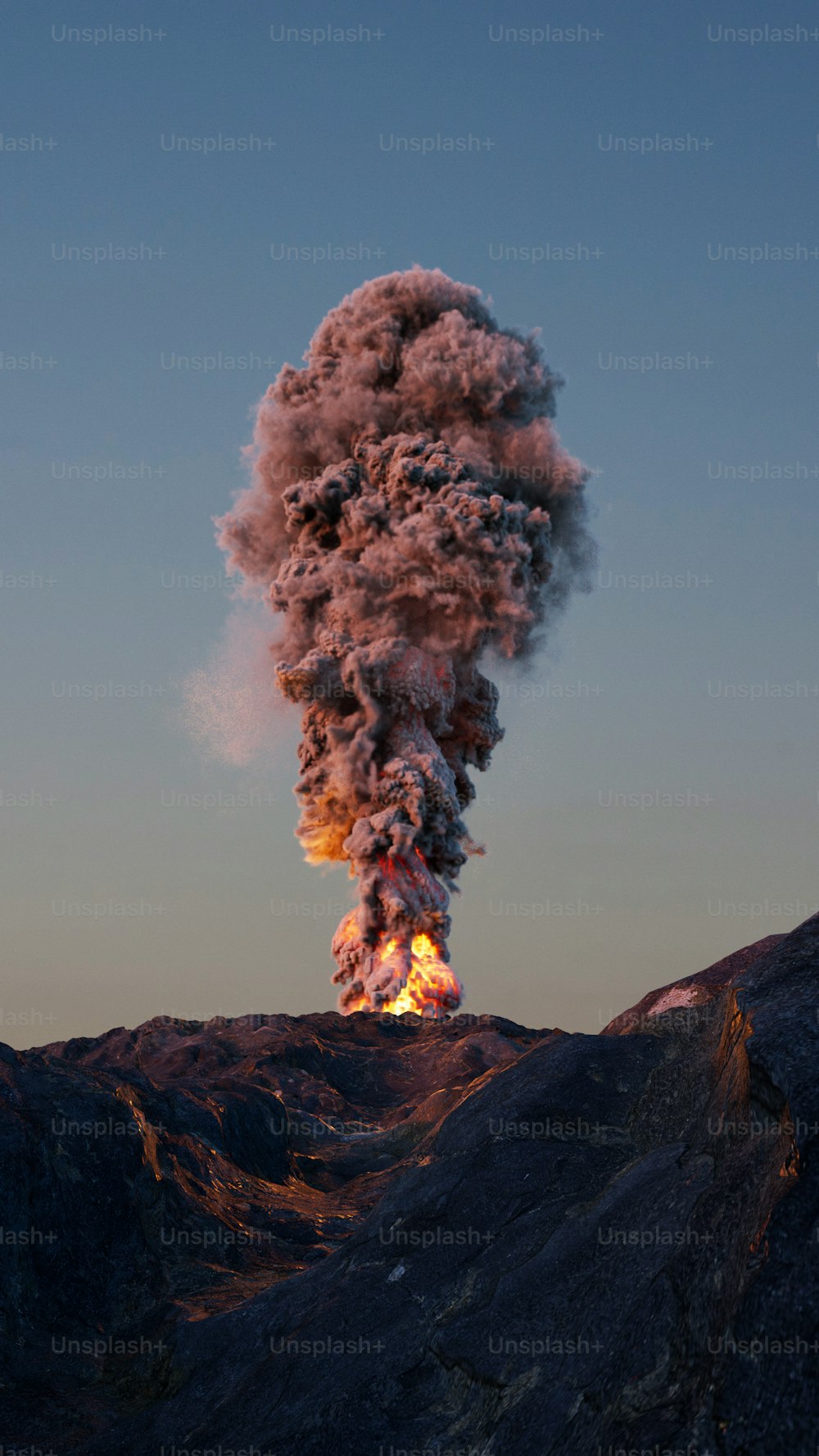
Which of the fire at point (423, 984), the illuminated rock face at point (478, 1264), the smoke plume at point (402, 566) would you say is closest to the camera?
the illuminated rock face at point (478, 1264)

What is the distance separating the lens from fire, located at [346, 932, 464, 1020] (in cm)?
4112

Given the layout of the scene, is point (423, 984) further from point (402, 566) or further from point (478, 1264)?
point (478, 1264)

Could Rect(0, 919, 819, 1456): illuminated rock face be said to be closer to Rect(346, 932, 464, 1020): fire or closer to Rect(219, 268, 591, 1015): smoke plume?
Rect(346, 932, 464, 1020): fire

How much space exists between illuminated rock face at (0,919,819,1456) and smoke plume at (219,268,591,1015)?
30.3 m

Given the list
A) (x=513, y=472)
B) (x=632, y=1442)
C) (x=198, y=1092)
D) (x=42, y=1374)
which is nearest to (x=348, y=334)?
(x=513, y=472)

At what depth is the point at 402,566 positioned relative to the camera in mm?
43750

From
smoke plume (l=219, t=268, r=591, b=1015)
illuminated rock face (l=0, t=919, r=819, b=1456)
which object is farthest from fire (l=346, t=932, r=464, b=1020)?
illuminated rock face (l=0, t=919, r=819, b=1456)

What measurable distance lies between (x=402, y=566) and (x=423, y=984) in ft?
48.4

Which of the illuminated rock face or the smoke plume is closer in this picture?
the illuminated rock face

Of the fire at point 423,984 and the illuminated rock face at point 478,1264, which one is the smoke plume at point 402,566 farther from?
the illuminated rock face at point 478,1264

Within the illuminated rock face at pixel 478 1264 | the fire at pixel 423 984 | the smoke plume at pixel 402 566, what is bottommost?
the illuminated rock face at pixel 478 1264

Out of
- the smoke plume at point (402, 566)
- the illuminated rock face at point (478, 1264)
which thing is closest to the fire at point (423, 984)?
the smoke plume at point (402, 566)

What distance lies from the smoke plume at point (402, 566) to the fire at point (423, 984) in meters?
0.07

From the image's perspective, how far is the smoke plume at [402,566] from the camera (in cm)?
4288
